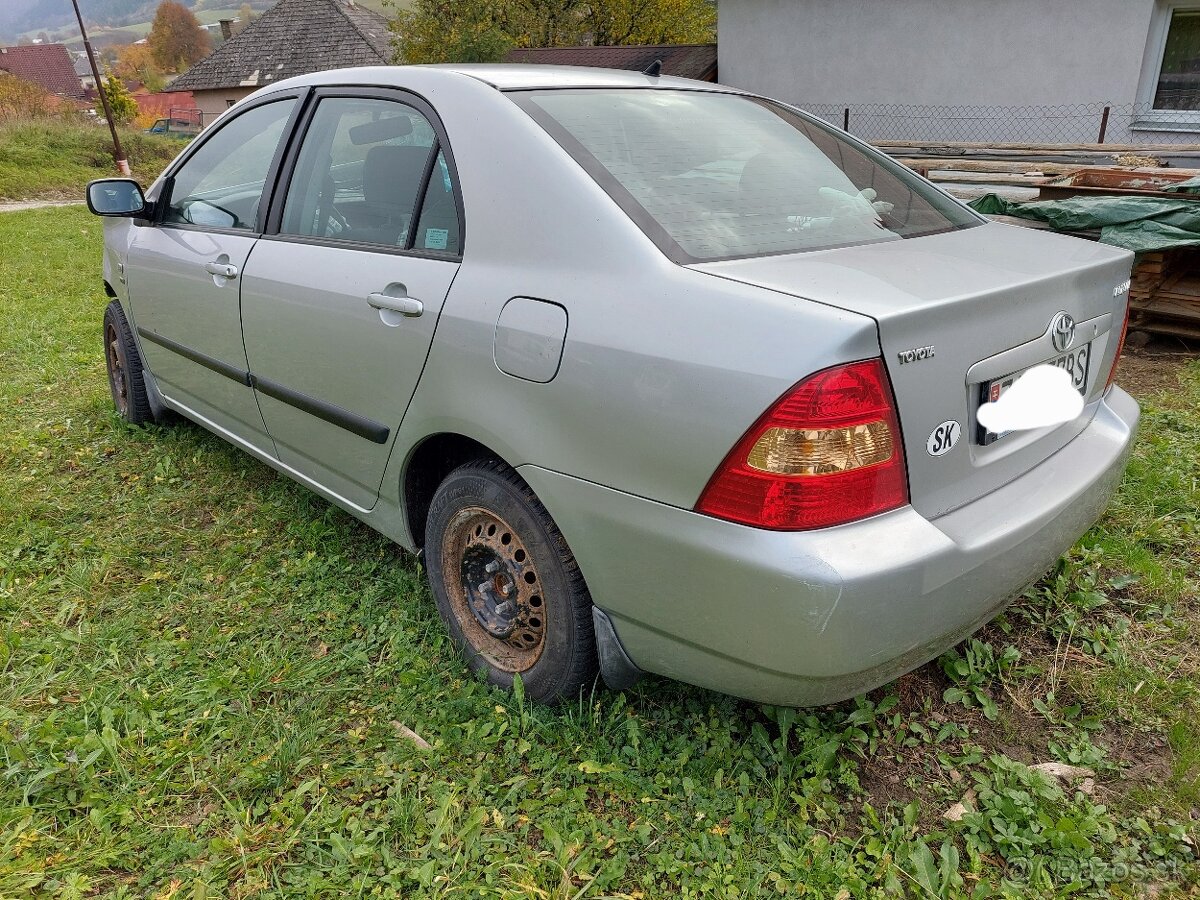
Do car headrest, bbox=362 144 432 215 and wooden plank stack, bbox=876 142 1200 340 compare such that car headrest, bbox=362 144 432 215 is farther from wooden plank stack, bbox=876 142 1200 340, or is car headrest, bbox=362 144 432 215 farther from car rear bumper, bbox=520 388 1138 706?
wooden plank stack, bbox=876 142 1200 340

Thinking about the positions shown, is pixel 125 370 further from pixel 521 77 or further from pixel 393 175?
pixel 521 77

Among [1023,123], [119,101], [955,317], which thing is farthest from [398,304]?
[119,101]

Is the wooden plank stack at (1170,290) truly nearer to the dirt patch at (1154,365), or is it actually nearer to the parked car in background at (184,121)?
the dirt patch at (1154,365)

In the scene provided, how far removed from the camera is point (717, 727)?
A: 221cm

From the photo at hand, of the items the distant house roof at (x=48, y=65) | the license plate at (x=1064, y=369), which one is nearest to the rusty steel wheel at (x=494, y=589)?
the license plate at (x=1064, y=369)

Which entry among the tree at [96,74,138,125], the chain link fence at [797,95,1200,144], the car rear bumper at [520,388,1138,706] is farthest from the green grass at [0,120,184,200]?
the tree at [96,74,138,125]

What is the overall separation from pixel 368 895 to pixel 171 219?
286 cm

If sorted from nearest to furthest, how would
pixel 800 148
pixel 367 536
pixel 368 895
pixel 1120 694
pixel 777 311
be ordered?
pixel 777 311, pixel 368 895, pixel 1120 694, pixel 800 148, pixel 367 536

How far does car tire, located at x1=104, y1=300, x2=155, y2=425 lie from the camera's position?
4062mm

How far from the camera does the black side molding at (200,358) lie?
10.0 feet

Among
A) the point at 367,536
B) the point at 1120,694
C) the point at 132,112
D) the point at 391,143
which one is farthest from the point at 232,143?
the point at 132,112

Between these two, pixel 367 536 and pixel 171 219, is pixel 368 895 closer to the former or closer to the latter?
pixel 367 536

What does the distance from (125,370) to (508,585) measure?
9.32ft

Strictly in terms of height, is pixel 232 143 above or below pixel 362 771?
above
